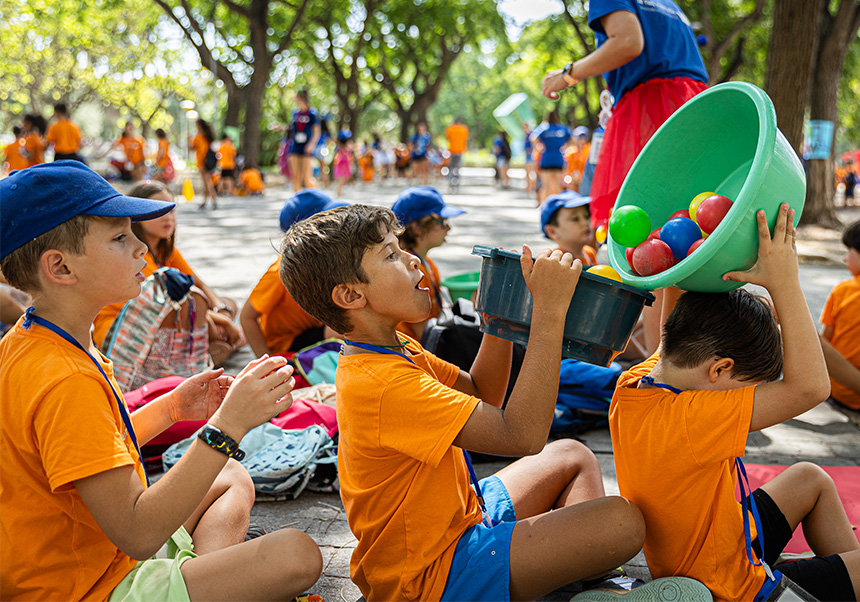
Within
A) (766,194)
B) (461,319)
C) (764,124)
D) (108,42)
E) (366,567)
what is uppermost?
(108,42)

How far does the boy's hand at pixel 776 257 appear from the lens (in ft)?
5.61

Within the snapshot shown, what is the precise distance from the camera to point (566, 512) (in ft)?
6.15

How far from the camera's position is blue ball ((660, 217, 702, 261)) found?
1952mm

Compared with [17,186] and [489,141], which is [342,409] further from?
[489,141]

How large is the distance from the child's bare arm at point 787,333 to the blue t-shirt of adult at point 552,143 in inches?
453

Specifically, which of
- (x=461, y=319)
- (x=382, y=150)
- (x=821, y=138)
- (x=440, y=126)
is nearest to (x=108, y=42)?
(x=382, y=150)

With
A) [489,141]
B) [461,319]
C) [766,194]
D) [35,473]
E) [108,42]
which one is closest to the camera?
[35,473]

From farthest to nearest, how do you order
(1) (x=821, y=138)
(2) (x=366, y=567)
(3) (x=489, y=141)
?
1. (3) (x=489, y=141)
2. (1) (x=821, y=138)
3. (2) (x=366, y=567)

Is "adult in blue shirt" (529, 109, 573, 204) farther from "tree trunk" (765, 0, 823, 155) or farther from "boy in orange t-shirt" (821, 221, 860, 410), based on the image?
"boy in orange t-shirt" (821, 221, 860, 410)

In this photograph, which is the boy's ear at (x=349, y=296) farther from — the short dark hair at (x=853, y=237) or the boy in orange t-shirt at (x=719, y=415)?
the short dark hair at (x=853, y=237)

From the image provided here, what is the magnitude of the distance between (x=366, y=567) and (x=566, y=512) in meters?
0.53

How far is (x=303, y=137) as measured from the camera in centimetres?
1271

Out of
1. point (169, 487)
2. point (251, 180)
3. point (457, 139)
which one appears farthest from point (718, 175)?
point (457, 139)

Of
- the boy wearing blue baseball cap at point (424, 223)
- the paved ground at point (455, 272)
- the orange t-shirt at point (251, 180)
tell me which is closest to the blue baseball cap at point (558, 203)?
the boy wearing blue baseball cap at point (424, 223)
